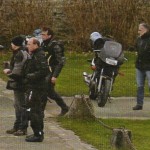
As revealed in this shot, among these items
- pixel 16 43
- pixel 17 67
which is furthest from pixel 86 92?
pixel 17 67

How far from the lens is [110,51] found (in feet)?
42.3

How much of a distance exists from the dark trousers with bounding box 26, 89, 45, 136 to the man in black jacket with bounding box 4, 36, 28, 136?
1.39 feet

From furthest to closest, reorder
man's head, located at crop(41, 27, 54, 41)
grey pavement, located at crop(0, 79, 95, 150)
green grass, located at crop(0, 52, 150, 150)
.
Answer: man's head, located at crop(41, 27, 54, 41)
green grass, located at crop(0, 52, 150, 150)
grey pavement, located at crop(0, 79, 95, 150)

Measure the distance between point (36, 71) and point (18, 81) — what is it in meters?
0.57

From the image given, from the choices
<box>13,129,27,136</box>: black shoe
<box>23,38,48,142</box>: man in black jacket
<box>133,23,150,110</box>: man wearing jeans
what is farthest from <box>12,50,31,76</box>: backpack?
<box>133,23,150,110</box>: man wearing jeans

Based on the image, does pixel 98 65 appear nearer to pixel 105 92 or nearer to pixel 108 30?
pixel 105 92

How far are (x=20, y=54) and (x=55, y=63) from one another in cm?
184

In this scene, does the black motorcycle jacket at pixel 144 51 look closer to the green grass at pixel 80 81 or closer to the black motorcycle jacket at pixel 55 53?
the black motorcycle jacket at pixel 55 53

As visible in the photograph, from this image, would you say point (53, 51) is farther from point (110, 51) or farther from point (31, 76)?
point (31, 76)

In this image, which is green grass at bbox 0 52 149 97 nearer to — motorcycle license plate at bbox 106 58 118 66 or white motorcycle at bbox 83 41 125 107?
white motorcycle at bbox 83 41 125 107

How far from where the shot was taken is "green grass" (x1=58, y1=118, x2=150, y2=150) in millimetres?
9625

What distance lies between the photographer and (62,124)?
10984 millimetres

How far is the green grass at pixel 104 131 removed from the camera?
9625mm

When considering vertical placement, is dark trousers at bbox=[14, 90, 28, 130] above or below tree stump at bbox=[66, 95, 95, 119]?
above
